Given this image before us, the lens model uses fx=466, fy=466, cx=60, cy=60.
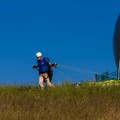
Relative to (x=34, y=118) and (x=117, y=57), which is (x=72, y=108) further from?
(x=117, y=57)

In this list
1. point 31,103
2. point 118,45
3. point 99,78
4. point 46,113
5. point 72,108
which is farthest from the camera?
point 118,45

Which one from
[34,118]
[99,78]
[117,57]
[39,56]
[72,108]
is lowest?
[34,118]

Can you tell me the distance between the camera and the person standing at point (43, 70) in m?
17.4

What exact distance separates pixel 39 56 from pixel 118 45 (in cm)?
1705

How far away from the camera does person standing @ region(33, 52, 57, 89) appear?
1741cm

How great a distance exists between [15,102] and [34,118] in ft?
9.72

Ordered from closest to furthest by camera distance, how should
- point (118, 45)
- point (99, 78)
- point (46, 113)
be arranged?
point (46, 113) → point (99, 78) → point (118, 45)

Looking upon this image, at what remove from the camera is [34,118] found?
766cm

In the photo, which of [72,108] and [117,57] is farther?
[117,57]

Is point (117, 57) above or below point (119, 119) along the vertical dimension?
above

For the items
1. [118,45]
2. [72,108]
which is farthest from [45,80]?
[118,45]

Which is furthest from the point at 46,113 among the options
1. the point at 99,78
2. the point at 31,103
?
the point at 99,78

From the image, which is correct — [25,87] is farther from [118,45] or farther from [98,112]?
[118,45]

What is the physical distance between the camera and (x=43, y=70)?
17516mm
